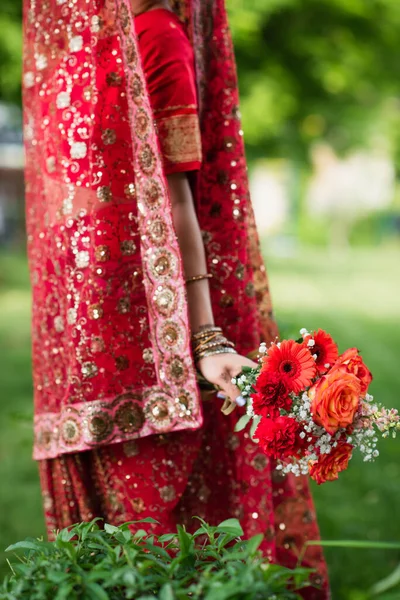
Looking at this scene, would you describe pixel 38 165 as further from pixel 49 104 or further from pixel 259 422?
pixel 259 422

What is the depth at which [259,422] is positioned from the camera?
1406 millimetres

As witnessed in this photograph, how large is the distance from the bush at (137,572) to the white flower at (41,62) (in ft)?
3.74

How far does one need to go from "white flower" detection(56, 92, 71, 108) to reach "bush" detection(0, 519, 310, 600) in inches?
39.3

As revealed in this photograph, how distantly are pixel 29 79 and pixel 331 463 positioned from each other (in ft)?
3.93

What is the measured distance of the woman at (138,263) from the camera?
1.75 meters

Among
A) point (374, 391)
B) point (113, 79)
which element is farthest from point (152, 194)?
point (374, 391)

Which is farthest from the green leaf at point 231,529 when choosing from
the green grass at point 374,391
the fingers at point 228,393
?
the green grass at point 374,391

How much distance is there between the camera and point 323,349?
54.8 inches

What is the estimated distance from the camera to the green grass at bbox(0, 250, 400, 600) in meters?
3.49

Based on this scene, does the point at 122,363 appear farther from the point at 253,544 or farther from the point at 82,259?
the point at 253,544

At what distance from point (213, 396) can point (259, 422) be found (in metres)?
0.40

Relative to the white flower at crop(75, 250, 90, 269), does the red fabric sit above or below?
below

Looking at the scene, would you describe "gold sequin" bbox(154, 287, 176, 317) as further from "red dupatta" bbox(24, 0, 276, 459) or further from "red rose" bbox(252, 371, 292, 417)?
"red rose" bbox(252, 371, 292, 417)

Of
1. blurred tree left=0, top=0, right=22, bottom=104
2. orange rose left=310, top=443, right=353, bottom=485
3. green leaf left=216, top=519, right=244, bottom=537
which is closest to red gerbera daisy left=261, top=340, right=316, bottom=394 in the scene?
orange rose left=310, top=443, right=353, bottom=485
